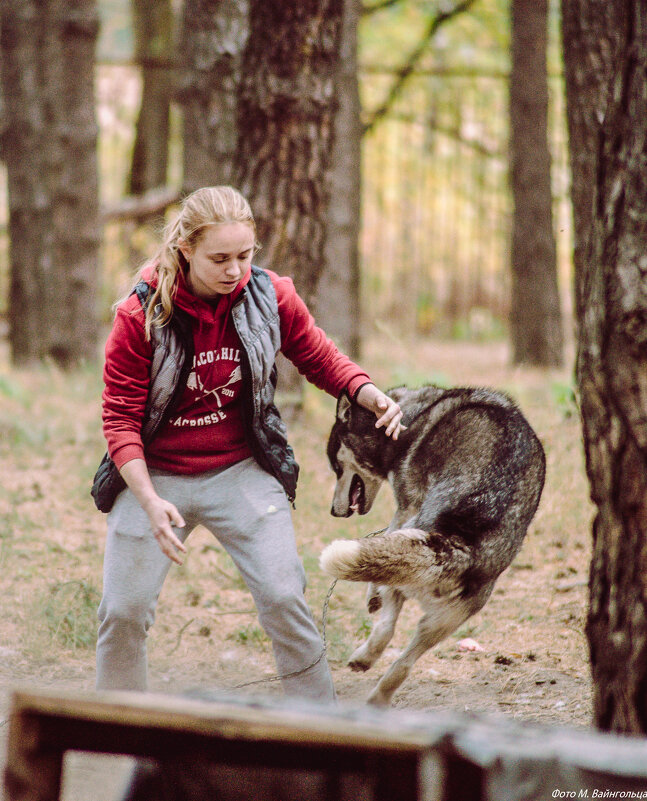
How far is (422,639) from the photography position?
12.4 ft

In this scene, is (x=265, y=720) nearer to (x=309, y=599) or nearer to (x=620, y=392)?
(x=620, y=392)

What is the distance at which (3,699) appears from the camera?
390 cm

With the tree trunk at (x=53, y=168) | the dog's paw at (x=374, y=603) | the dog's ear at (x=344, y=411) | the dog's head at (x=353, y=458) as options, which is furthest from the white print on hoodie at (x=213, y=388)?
the tree trunk at (x=53, y=168)

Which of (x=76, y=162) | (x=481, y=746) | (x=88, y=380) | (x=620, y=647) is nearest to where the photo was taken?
(x=481, y=746)

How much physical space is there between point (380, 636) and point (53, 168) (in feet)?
24.1

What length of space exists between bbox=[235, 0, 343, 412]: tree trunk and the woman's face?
326cm

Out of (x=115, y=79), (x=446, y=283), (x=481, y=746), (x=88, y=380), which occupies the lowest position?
(x=481, y=746)

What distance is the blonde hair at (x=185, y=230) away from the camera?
3182mm

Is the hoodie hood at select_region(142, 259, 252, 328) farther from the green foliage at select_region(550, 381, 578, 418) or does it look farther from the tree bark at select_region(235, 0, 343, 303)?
the green foliage at select_region(550, 381, 578, 418)

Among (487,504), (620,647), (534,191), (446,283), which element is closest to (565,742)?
(620,647)

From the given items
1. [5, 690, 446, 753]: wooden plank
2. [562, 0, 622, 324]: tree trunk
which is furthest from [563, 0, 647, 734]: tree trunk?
[562, 0, 622, 324]: tree trunk

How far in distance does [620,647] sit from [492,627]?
244 cm

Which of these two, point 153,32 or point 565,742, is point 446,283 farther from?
point 565,742

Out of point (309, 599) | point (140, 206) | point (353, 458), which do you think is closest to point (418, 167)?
point (140, 206)
